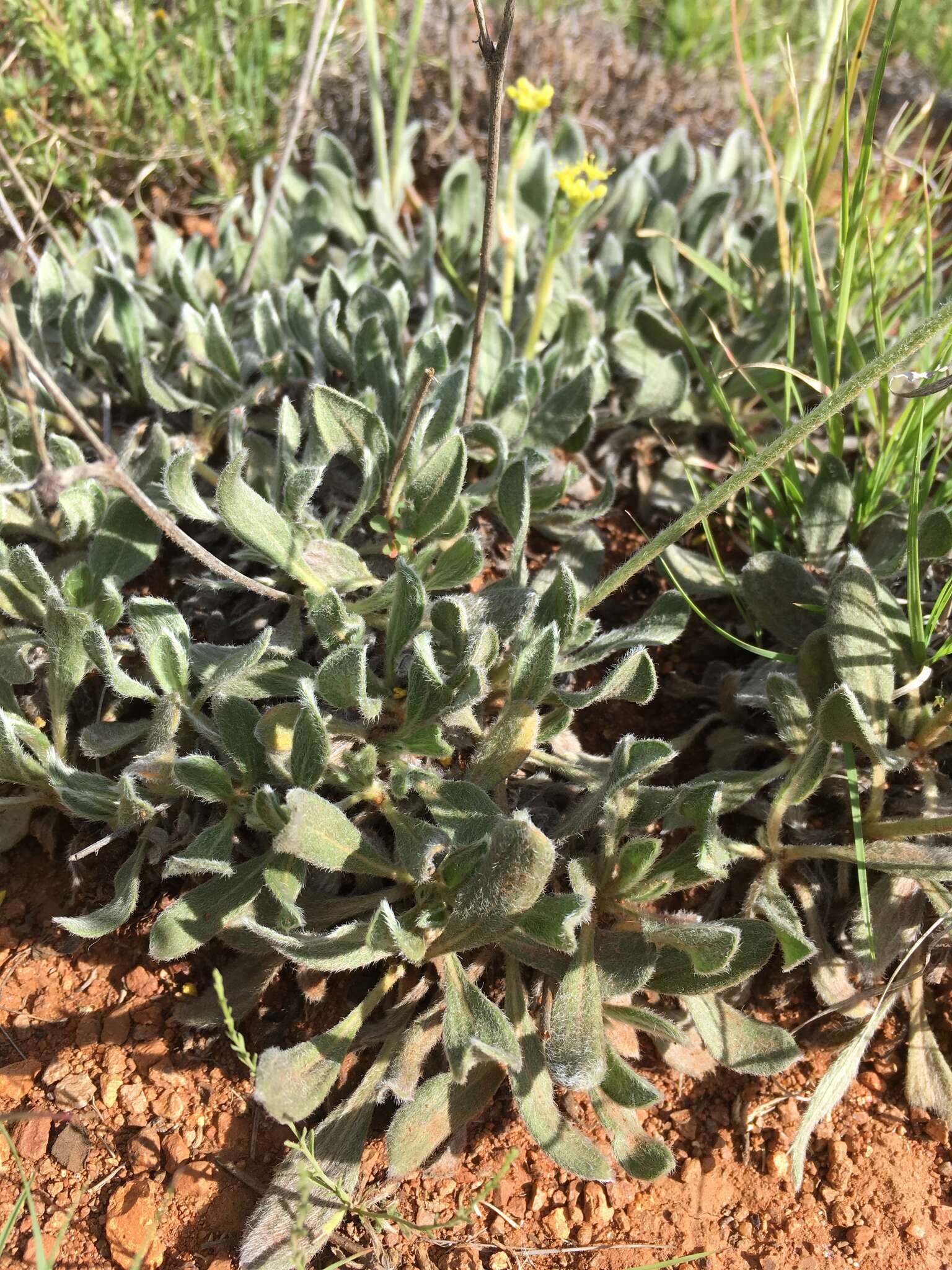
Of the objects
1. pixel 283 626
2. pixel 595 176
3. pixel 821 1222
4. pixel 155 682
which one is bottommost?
pixel 821 1222

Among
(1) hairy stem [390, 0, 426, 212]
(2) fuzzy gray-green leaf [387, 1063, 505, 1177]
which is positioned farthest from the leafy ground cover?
(1) hairy stem [390, 0, 426, 212]

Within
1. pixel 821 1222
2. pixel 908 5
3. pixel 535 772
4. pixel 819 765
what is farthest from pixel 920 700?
pixel 908 5

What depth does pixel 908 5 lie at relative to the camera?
4.70 meters

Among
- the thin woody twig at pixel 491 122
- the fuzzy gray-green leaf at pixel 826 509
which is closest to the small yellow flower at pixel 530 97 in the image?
the thin woody twig at pixel 491 122

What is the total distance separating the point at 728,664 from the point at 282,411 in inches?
44.4

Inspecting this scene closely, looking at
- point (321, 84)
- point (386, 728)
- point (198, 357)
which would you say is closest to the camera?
point (386, 728)

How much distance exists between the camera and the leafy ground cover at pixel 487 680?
1793 millimetres

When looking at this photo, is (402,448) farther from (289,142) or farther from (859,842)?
(859,842)

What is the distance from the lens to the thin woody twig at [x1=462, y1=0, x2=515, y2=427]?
1819mm

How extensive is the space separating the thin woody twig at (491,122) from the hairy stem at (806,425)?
2.25 ft

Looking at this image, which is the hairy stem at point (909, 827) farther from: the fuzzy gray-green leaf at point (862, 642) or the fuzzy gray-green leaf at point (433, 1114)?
the fuzzy gray-green leaf at point (433, 1114)

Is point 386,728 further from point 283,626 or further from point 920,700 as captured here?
point 920,700

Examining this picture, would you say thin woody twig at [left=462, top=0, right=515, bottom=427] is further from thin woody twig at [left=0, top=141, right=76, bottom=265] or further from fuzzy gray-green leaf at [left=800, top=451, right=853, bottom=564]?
thin woody twig at [left=0, top=141, right=76, bottom=265]

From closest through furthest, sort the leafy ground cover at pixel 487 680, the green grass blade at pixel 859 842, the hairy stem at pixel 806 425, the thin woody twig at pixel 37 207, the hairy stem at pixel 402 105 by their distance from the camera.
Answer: the hairy stem at pixel 806 425
the leafy ground cover at pixel 487 680
the green grass blade at pixel 859 842
the thin woody twig at pixel 37 207
the hairy stem at pixel 402 105
